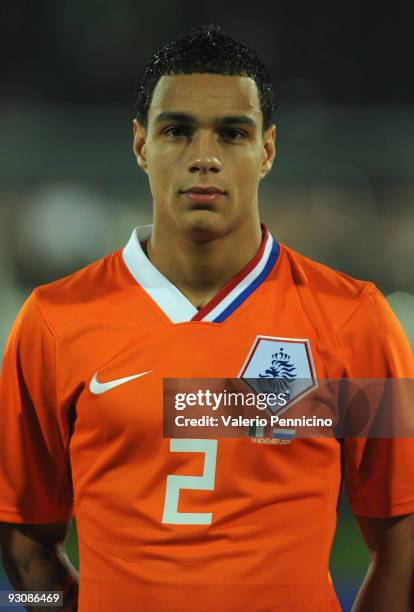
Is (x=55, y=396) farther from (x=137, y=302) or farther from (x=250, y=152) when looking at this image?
(x=250, y=152)

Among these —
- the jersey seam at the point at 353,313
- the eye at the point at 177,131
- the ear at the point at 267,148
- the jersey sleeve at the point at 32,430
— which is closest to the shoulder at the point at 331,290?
the jersey seam at the point at 353,313

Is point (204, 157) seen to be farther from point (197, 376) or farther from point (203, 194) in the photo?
point (197, 376)

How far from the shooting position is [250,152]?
3.94 ft

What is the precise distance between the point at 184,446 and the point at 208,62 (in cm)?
55

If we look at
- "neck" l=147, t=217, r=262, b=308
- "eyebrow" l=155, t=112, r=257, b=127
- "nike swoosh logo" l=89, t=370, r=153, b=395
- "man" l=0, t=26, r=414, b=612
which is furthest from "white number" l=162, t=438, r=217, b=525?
"eyebrow" l=155, t=112, r=257, b=127

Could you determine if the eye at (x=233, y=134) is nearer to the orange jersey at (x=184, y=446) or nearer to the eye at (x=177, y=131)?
the eye at (x=177, y=131)

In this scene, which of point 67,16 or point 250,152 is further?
point 67,16

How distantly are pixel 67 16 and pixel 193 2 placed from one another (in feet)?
1.31

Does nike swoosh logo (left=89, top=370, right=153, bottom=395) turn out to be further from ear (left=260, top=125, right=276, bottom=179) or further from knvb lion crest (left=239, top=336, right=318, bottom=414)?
ear (left=260, top=125, right=276, bottom=179)

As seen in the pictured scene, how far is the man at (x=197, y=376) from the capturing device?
1169mm

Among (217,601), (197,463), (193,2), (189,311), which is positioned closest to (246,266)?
(189,311)

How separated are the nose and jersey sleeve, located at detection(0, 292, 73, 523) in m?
0.33

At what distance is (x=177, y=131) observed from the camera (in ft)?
3.94

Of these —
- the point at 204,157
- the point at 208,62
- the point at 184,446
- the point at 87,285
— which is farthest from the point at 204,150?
the point at 184,446
